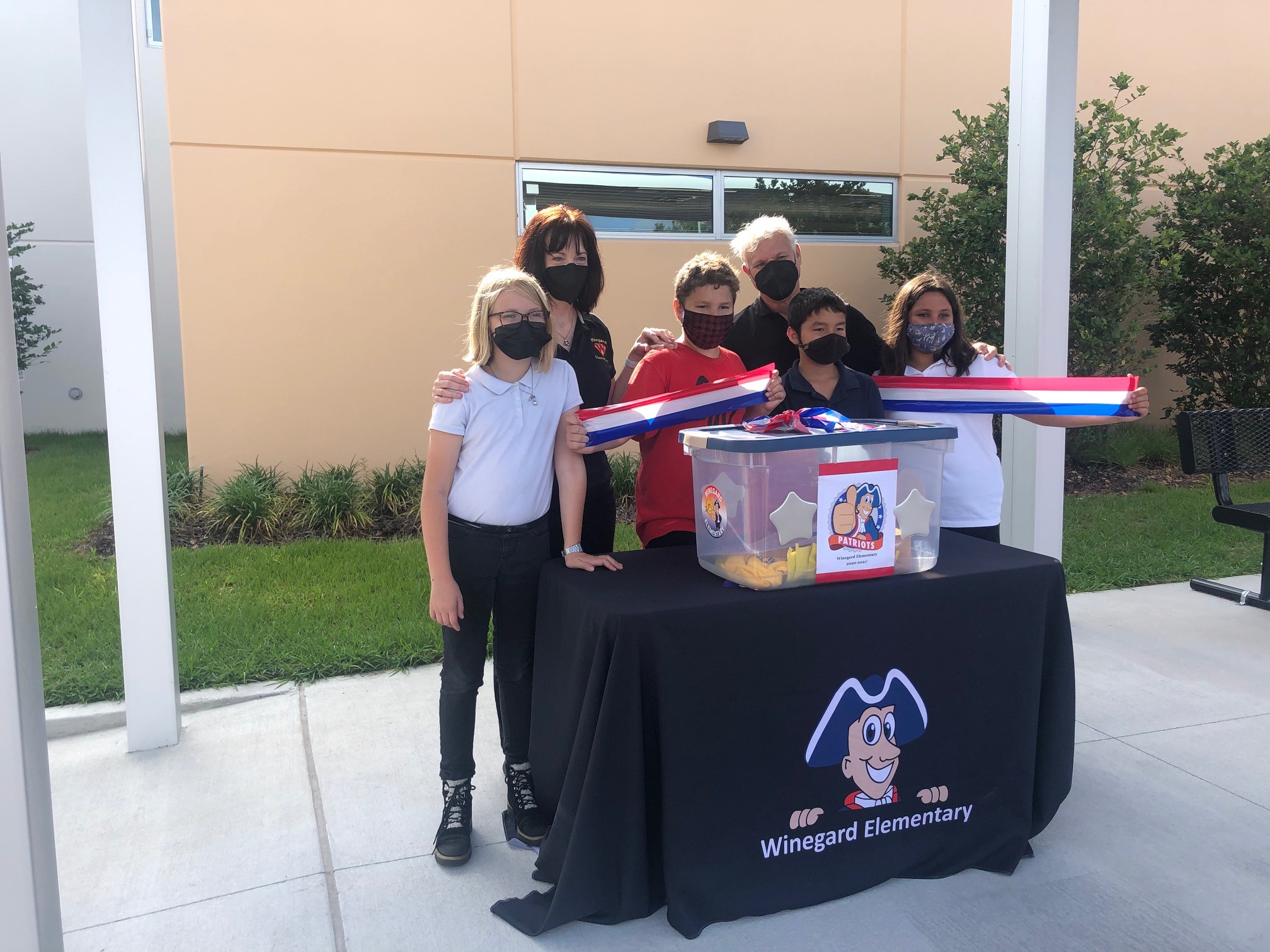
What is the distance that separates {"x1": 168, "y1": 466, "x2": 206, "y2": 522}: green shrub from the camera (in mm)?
7426

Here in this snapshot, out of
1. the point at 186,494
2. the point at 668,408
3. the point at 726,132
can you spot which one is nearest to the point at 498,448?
the point at 668,408

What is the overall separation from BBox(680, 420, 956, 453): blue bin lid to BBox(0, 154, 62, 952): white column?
1.57m

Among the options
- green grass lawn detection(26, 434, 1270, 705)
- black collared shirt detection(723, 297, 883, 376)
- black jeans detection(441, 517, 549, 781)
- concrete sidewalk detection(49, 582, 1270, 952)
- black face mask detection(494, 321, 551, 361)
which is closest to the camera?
concrete sidewalk detection(49, 582, 1270, 952)

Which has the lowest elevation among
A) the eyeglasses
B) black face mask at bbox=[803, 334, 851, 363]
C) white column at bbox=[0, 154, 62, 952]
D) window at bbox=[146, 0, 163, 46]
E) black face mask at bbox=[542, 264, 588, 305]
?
white column at bbox=[0, 154, 62, 952]

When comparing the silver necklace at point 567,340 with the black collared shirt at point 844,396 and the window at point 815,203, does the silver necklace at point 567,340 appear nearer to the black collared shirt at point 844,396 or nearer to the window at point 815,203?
the black collared shirt at point 844,396

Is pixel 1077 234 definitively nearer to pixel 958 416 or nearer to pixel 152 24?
pixel 958 416

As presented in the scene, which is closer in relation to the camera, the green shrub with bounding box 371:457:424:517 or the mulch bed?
the mulch bed

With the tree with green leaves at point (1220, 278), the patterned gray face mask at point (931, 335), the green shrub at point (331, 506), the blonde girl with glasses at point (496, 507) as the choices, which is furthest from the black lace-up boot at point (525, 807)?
the tree with green leaves at point (1220, 278)

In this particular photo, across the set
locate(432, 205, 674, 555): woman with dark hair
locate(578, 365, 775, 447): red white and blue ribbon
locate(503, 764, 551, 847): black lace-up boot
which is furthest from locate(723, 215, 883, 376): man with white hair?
locate(503, 764, 551, 847): black lace-up boot

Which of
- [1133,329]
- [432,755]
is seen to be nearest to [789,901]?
[432,755]

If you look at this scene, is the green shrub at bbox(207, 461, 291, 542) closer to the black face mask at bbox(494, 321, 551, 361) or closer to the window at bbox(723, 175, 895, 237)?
the window at bbox(723, 175, 895, 237)

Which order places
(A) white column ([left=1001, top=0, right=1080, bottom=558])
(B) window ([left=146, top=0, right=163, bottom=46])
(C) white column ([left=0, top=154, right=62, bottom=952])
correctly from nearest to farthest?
(C) white column ([left=0, top=154, right=62, bottom=952]) → (A) white column ([left=1001, top=0, right=1080, bottom=558]) → (B) window ([left=146, top=0, right=163, bottom=46])

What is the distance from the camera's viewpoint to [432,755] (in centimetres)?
375

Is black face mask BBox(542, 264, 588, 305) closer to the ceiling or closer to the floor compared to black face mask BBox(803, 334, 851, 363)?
closer to the ceiling
